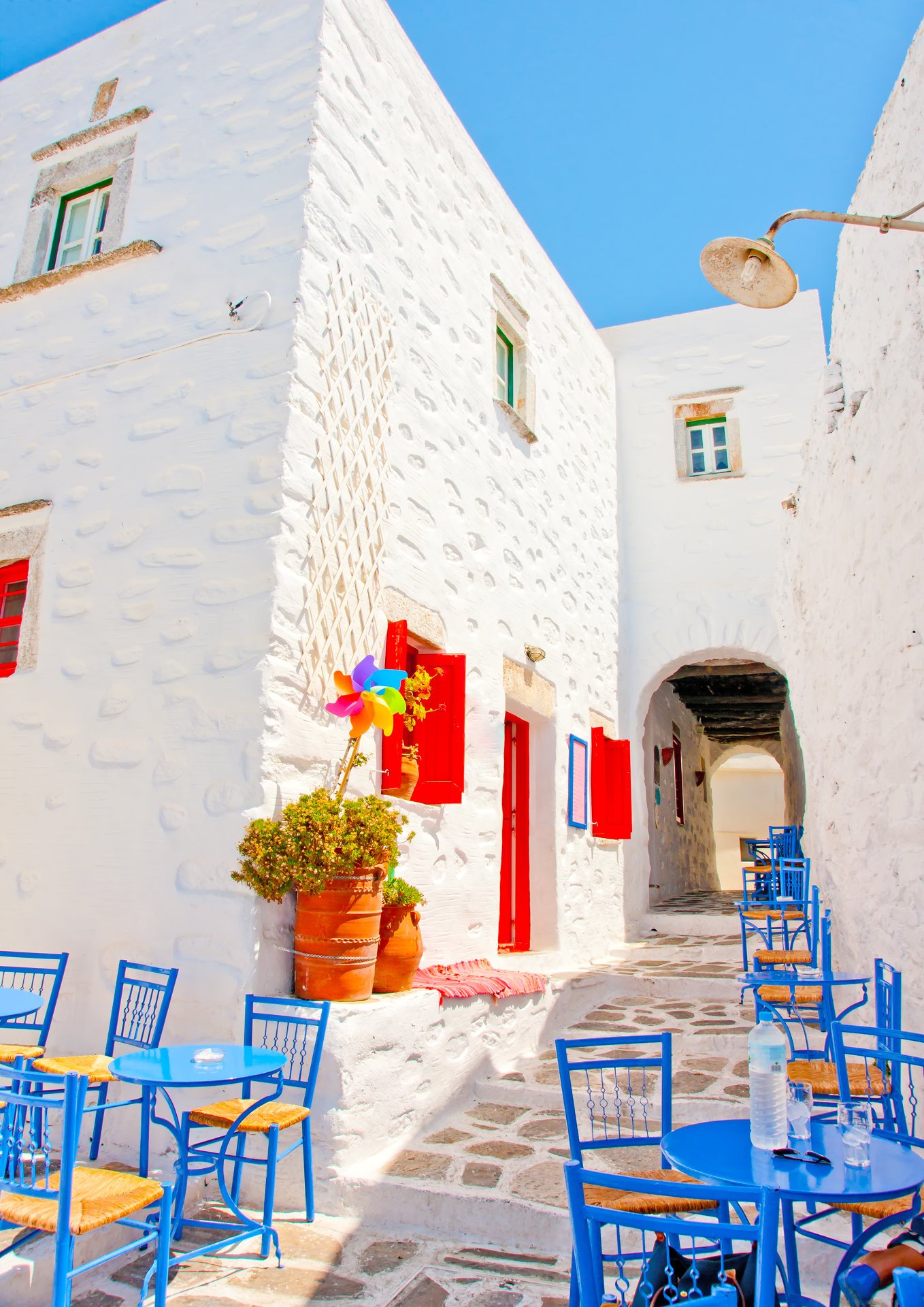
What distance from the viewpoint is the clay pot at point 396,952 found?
404 centimetres

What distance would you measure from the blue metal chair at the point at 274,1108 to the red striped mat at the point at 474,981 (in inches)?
31.7

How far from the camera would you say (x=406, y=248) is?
5.67 m

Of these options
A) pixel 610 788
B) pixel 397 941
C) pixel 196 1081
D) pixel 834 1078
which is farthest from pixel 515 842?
pixel 196 1081

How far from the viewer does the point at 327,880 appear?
3.66 meters

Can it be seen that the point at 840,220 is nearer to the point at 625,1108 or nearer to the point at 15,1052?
the point at 625,1108

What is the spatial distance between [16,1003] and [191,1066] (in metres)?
1.04

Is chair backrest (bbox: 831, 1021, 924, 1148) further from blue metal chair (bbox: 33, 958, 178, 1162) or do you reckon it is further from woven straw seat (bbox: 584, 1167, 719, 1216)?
blue metal chair (bbox: 33, 958, 178, 1162)

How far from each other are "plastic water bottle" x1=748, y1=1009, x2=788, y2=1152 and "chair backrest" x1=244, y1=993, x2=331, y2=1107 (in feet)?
5.45

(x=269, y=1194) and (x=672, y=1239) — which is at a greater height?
(x=672, y=1239)

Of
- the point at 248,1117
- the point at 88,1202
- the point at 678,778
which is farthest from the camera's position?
the point at 678,778

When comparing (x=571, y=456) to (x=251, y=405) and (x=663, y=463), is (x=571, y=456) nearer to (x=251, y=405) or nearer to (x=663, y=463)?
(x=663, y=463)

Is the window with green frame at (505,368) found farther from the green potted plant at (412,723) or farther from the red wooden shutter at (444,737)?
the green potted plant at (412,723)

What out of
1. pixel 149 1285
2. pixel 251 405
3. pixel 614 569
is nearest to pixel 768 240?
pixel 251 405

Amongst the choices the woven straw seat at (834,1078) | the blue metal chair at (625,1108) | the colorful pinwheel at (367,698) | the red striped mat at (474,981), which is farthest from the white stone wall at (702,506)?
the colorful pinwheel at (367,698)
